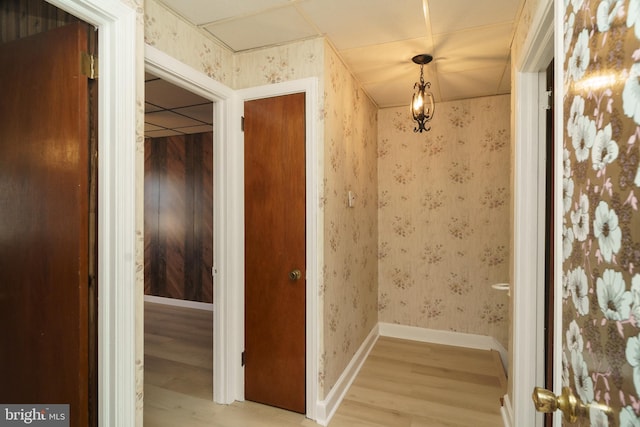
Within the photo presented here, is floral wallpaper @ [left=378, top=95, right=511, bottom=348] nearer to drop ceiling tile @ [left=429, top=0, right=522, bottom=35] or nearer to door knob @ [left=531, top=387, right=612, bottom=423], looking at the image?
drop ceiling tile @ [left=429, top=0, right=522, bottom=35]

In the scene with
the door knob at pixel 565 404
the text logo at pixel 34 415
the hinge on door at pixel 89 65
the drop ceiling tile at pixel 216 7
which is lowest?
the text logo at pixel 34 415

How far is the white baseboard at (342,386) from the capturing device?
6.79ft

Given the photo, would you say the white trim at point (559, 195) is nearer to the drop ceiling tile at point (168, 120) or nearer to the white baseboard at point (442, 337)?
the white baseboard at point (442, 337)

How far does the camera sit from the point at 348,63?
2.45 metres

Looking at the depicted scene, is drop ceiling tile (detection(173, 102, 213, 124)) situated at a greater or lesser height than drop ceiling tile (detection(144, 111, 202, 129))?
lesser

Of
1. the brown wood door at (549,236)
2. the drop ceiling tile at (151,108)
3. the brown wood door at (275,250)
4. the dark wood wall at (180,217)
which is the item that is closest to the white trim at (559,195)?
the brown wood door at (549,236)

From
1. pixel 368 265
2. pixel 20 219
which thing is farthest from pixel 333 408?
pixel 20 219

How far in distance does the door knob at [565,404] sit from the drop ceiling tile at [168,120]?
3.96 metres

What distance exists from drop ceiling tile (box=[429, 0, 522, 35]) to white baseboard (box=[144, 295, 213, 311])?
4284 millimetres

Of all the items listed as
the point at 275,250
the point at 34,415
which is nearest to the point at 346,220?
the point at 275,250

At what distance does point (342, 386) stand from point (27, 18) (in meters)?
2.98

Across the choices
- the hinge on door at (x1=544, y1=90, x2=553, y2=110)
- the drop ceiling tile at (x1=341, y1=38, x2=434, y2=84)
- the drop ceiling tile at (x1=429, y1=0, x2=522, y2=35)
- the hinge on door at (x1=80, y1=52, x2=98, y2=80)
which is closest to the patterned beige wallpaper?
the drop ceiling tile at (x1=341, y1=38, x2=434, y2=84)

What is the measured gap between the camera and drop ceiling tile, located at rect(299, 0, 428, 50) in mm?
1708

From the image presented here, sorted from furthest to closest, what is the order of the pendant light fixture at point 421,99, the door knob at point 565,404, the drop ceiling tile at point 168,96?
the drop ceiling tile at point 168,96 < the pendant light fixture at point 421,99 < the door knob at point 565,404
